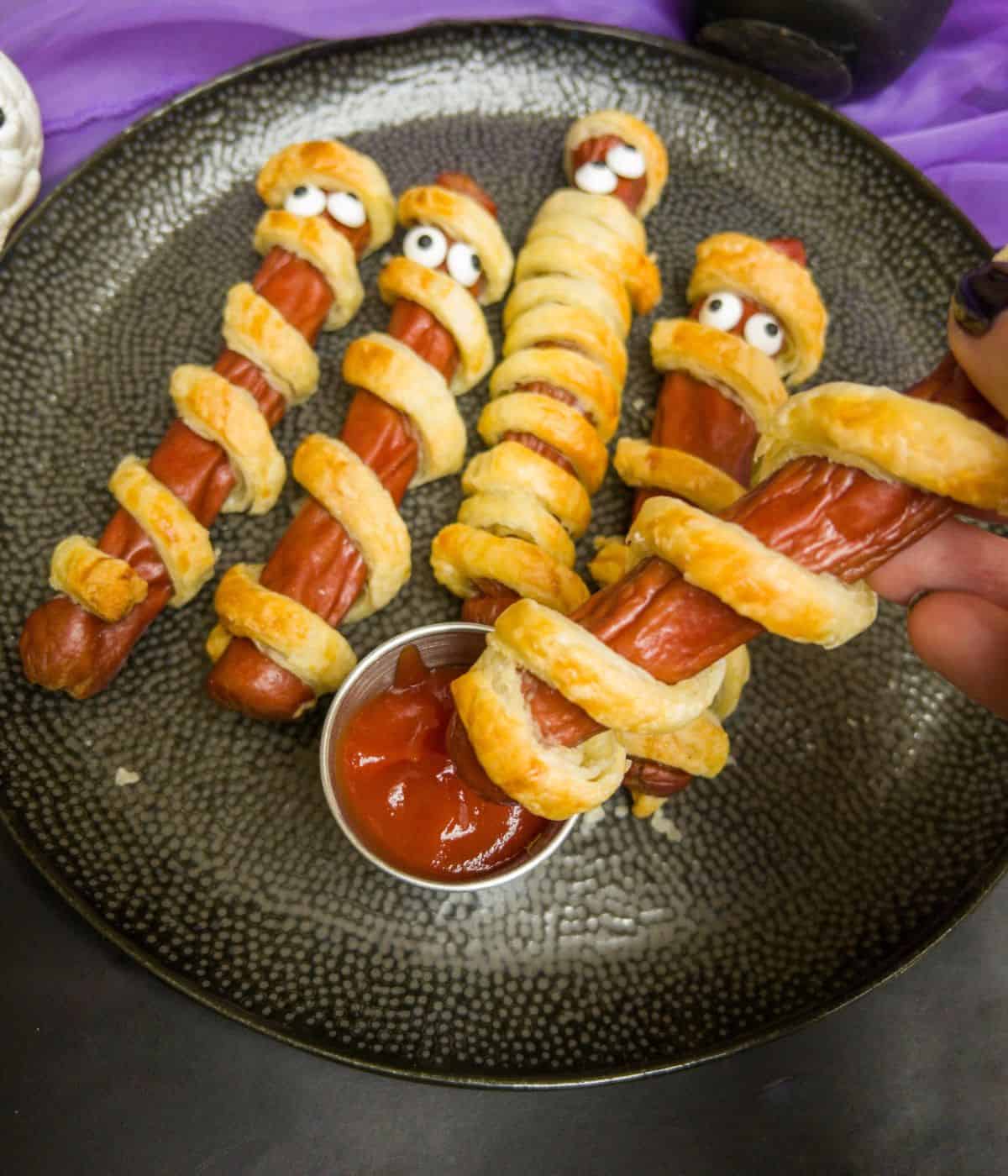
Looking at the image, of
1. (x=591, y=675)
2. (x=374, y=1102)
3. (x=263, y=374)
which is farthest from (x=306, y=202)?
(x=374, y=1102)

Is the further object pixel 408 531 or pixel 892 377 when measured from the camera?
pixel 892 377

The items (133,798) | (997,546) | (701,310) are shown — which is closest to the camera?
(997,546)

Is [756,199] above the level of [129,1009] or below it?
above

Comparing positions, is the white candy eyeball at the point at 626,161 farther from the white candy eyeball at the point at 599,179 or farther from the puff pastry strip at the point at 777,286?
the puff pastry strip at the point at 777,286

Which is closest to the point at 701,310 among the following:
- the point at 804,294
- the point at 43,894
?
the point at 804,294

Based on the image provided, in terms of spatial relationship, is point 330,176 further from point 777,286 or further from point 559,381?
point 777,286

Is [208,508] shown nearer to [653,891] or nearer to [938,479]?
[653,891]

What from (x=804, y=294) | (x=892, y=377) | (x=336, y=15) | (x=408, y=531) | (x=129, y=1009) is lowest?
(x=129, y=1009)

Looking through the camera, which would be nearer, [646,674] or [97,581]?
[646,674]

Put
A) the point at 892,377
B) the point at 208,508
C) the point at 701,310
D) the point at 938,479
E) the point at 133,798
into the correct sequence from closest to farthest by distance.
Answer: the point at 938,479
the point at 133,798
the point at 208,508
the point at 701,310
the point at 892,377
